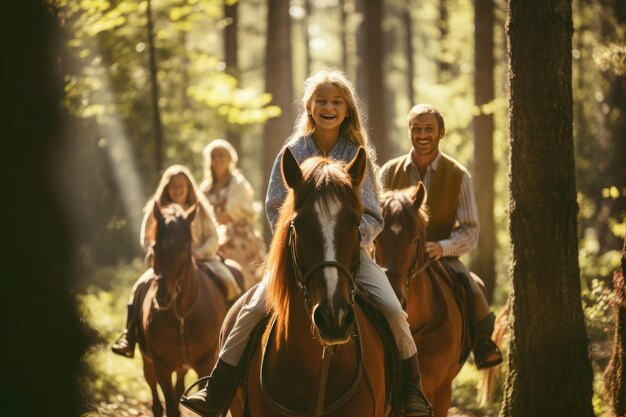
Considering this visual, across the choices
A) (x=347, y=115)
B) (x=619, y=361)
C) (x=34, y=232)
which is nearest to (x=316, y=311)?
(x=347, y=115)

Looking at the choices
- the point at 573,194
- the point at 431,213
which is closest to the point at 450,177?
the point at 431,213

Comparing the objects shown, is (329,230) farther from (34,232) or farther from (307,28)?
(307,28)

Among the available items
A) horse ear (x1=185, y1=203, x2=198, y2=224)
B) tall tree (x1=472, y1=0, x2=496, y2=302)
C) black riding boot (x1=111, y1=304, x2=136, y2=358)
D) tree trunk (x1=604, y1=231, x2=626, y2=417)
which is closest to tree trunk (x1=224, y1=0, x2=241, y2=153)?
tall tree (x1=472, y1=0, x2=496, y2=302)

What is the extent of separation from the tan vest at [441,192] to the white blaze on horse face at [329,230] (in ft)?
13.3

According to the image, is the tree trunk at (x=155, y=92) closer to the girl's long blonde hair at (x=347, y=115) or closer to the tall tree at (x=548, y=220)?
the tall tree at (x=548, y=220)

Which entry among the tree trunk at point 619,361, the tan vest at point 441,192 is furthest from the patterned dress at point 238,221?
the tree trunk at point 619,361

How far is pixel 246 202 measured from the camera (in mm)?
12664

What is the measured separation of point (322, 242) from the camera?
426cm

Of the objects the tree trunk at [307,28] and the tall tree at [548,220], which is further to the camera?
the tree trunk at [307,28]

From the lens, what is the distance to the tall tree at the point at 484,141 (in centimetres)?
1736

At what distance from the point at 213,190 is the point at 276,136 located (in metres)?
5.65

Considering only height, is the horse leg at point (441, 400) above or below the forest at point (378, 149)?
below

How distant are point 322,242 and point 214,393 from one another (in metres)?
1.55

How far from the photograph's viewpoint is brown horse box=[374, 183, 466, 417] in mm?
6859
